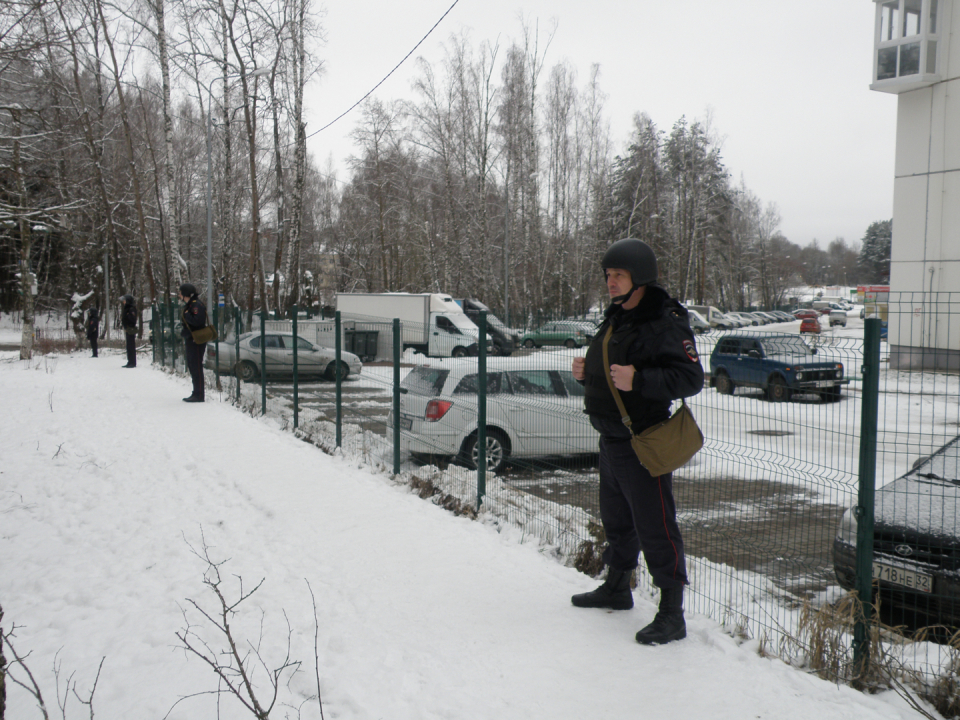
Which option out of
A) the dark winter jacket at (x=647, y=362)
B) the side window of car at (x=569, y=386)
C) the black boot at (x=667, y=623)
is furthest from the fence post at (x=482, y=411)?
the black boot at (x=667, y=623)

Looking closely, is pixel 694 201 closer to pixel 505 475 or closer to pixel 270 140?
pixel 270 140

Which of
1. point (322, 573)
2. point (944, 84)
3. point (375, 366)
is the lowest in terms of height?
point (322, 573)

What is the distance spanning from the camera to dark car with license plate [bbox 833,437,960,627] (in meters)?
3.99

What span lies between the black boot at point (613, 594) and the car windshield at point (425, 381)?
3757mm

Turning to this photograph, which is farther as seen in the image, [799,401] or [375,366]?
[375,366]

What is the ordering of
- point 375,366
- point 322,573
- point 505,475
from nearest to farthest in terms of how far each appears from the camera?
1. point 322,573
2. point 505,475
3. point 375,366

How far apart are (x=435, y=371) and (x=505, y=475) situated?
1292 mm

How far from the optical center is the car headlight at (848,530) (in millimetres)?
4211

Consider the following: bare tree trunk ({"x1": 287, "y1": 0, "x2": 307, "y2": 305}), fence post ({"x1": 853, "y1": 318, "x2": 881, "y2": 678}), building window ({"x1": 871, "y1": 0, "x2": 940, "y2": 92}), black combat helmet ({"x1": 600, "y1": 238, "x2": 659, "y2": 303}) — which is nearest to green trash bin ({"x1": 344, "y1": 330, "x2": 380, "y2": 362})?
black combat helmet ({"x1": 600, "y1": 238, "x2": 659, "y2": 303})

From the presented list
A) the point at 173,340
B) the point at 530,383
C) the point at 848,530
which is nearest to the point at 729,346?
the point at 848,530

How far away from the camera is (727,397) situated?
4.35 meters

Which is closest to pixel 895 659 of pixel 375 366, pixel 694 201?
pixel 375 366

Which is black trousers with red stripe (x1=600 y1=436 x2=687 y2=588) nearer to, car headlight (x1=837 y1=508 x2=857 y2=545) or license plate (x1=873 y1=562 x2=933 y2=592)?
car headlight (x1=837 y1=508 x2=857 y2=545)

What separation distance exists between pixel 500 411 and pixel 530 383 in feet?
1.69
